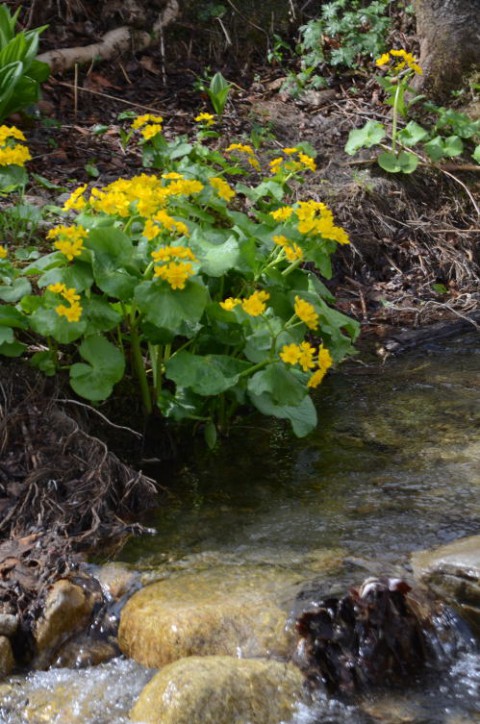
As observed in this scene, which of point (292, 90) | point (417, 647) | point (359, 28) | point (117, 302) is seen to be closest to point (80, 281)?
point (117, 302)

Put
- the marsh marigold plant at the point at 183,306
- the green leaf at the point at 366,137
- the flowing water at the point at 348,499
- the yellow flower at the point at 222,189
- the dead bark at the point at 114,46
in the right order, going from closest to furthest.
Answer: the flowing water at the point at 348,499 → the marsh marigold plant at the point at 183,306 → the yellow flower at the point at 222,189 → the green leaf at the point at 366,137 → the dead bark at the point at 114,46

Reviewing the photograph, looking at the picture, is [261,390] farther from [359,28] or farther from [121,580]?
[359,28]

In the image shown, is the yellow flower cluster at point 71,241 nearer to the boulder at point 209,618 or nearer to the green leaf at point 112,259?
the green leaf at point 112,259

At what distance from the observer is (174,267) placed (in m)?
2.74

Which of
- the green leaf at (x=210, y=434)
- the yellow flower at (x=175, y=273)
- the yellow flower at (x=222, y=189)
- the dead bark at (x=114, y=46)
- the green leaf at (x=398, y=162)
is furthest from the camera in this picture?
the dead bark at (x=114, y=46)

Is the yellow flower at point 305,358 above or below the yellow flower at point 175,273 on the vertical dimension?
below

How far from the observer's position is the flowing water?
2.24 meters

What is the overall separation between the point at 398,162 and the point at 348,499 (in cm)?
281

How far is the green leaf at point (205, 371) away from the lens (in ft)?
9.77

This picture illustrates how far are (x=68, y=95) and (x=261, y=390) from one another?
3.67 metres

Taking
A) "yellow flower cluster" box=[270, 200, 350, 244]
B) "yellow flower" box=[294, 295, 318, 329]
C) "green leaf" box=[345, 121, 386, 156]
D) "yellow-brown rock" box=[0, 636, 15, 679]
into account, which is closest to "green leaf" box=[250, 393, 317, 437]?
"yellow flower" box=[294, 295, 318, 329]

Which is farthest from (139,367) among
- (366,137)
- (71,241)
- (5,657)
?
(366,137)

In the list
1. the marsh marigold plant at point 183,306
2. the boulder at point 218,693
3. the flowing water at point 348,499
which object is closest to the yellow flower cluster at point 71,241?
the marsh marigold plant at point 183,306

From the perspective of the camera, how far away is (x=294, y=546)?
107 inches
